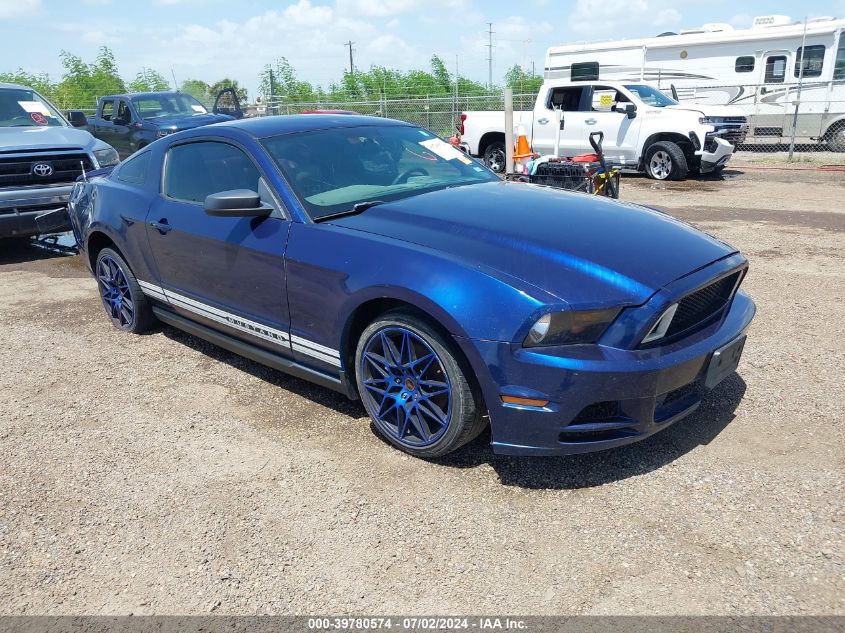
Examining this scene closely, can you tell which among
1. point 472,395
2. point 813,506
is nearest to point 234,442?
point 472,395

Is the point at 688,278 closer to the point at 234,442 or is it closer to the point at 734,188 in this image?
the point at 234,442

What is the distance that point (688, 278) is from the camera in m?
2.98

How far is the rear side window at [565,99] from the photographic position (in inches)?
523

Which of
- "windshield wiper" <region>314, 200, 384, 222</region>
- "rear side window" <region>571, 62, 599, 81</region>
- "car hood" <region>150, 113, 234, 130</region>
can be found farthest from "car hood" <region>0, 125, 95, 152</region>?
"rear side window" <region>571, 62, 599, 81</region>

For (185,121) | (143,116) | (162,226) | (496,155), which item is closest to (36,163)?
→ (162,226)

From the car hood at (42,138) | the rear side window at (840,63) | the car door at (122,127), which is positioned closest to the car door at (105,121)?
the car door at (122,127)

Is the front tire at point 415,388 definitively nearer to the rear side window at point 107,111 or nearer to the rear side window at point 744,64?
the rear side window at point 107,111

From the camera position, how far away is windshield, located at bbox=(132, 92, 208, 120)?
13.9 meters

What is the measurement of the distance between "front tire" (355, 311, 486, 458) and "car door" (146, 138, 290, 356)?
65cm

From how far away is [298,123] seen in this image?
13.8ft

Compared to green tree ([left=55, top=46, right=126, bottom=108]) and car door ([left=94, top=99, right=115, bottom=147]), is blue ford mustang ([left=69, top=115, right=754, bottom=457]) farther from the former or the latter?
green tree ([left=55, top=46, right=126, bottom=108])

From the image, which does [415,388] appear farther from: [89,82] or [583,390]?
[89,82]

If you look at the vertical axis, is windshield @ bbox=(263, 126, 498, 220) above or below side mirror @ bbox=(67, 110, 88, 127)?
below

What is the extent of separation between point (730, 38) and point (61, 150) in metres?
16.7
